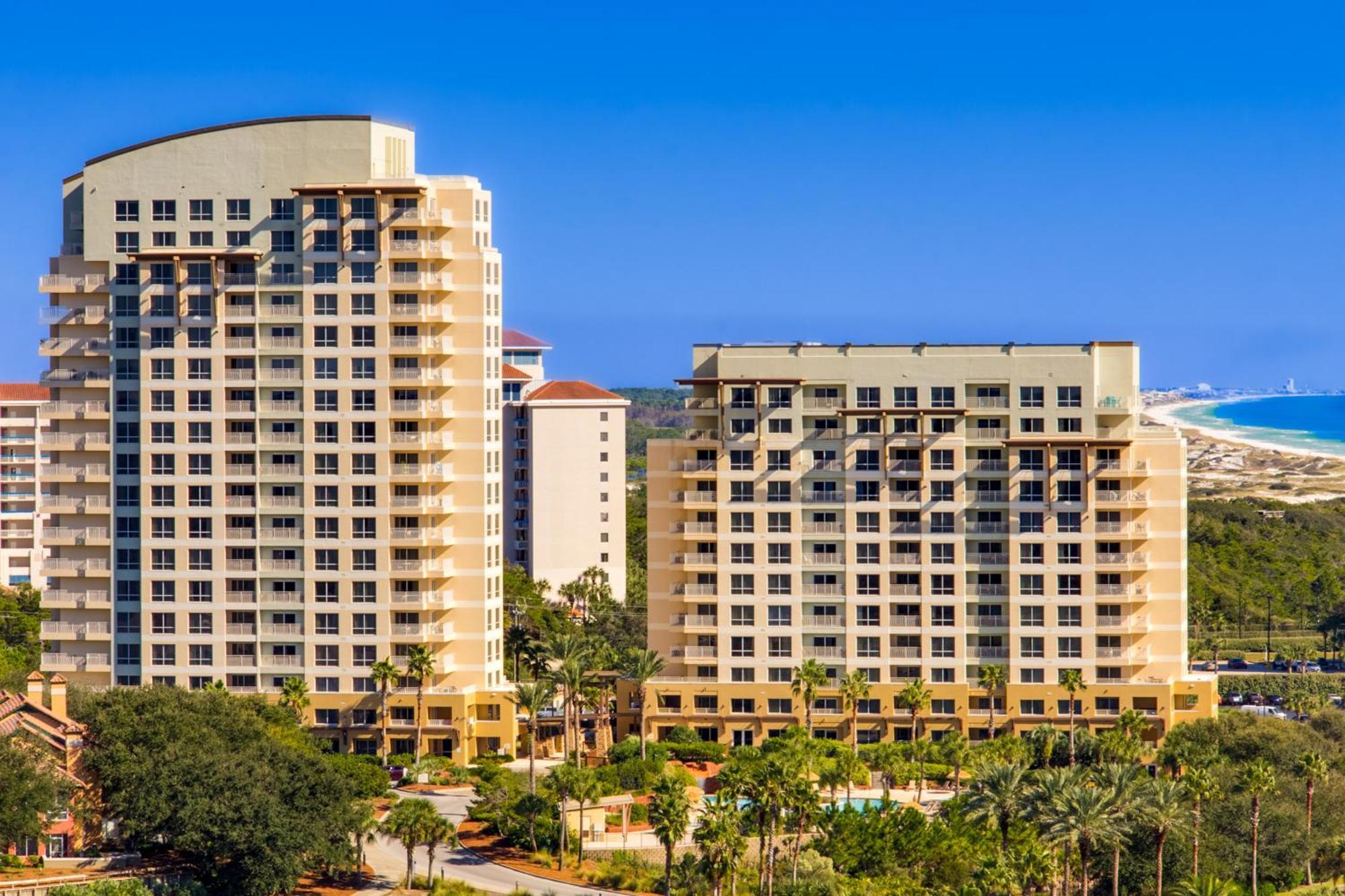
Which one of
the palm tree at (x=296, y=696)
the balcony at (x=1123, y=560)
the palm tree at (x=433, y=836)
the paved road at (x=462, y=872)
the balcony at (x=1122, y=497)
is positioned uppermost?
the balcony at (x=1122, y=497)

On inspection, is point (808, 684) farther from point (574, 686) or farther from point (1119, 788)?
point (1119, 788)

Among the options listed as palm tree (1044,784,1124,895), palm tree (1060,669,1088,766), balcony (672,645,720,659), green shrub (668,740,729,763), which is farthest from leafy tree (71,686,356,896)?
palm tree (1060,669,1088,766)

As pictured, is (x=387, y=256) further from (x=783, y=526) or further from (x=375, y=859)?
(x=375, y=859)

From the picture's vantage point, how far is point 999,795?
87.6 meters

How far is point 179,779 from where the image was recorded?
3595 inches

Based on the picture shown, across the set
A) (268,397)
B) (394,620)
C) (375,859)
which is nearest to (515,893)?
(375,859)

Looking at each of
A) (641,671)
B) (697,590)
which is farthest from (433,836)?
(697,590)

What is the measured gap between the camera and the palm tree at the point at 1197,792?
92.9 meters

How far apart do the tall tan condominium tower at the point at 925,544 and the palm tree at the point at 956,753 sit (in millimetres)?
4209

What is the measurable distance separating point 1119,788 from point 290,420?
2147 inches

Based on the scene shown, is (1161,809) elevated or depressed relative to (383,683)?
depressed

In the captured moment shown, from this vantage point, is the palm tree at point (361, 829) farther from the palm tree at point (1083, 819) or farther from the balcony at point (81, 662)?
the palm tree at point (1083, 819)

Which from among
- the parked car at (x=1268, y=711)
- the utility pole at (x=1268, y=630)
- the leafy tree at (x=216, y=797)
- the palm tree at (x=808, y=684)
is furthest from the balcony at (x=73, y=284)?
the utility pole at (x=1268, y=630)

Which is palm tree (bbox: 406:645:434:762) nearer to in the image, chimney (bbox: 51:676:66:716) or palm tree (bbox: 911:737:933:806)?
chimney (bbox: 51:676:66:716)
